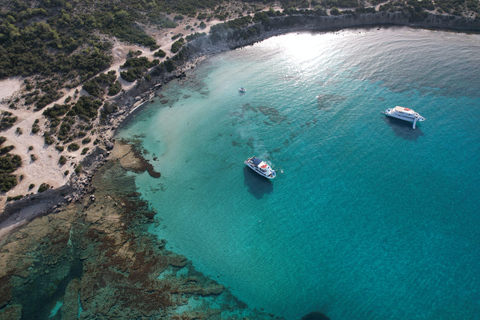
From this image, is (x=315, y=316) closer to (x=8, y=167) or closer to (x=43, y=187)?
(x=43, y=187)

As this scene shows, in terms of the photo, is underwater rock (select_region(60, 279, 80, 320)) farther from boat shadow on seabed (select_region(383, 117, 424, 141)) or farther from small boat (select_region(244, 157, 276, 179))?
boat shadow on seabed (select_region(383, 117, 424, 141))

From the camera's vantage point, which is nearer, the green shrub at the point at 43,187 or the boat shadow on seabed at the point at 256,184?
the green shrub at the point at 43,187

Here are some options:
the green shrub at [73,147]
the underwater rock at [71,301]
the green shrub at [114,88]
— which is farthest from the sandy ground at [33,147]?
the underwater rock at [71,301]

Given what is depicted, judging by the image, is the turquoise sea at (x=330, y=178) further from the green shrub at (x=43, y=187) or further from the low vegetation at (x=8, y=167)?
the low vegetation at (x=8, y=167)

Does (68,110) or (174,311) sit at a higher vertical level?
(68,110)

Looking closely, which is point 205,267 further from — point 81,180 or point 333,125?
point 333,125

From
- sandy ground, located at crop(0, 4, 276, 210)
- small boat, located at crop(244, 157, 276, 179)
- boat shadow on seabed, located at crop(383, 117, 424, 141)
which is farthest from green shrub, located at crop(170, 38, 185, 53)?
boat shadow on seabed, located at crop(383, 117, 424, 141)

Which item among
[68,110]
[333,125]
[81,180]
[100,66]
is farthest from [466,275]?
[100,66]
